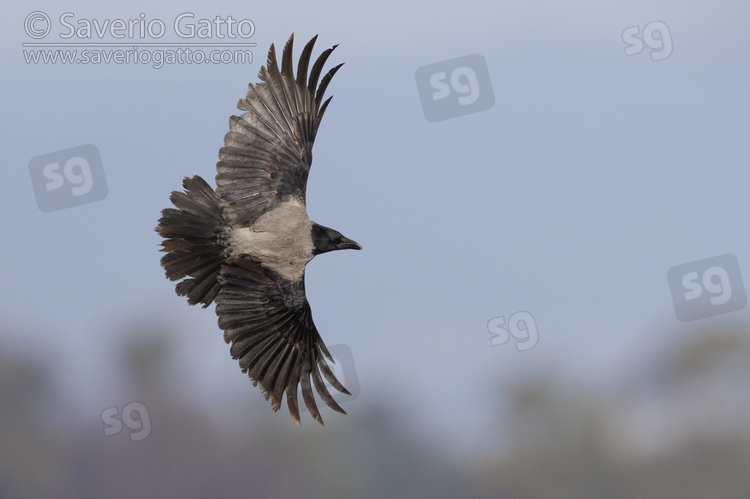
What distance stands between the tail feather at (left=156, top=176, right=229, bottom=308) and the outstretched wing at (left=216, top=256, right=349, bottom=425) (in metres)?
0.27

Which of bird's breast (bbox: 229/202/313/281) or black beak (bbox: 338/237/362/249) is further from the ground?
bird's breast (bbox: 229/202/313/281)

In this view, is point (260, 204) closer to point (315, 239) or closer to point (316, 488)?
point (315, 239)

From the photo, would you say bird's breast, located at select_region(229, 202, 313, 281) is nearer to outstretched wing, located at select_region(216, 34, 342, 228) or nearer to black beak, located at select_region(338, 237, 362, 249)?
outstretched wing, located at select_region(216, 34, 342, 228)

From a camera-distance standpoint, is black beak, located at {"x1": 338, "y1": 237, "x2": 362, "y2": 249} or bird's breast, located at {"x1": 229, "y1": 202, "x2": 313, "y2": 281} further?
black beak, located at {"x1": 338, "y1": 237, "x2": 362, "y2": 249}

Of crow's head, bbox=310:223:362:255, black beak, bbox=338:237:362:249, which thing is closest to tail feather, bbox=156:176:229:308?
crow's head, bbox=310:223:362:255

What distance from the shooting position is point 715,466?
53.8 metres

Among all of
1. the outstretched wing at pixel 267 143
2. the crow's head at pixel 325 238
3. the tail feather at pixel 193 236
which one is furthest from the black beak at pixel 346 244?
the tail feather at pixel 193 236

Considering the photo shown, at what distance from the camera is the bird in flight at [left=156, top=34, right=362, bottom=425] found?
14688mm

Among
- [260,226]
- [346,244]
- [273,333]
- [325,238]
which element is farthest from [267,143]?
[273,333]

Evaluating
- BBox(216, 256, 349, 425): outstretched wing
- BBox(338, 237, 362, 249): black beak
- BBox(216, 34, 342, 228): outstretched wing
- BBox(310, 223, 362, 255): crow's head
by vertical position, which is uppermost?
BBox(216, 34, 342, 228): outstretched wing

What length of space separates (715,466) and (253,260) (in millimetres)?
43082

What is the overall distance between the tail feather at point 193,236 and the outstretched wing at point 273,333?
0.89ft

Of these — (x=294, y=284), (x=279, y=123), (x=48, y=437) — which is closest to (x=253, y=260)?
(x=294, y=284)

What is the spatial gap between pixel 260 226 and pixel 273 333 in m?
1.40
